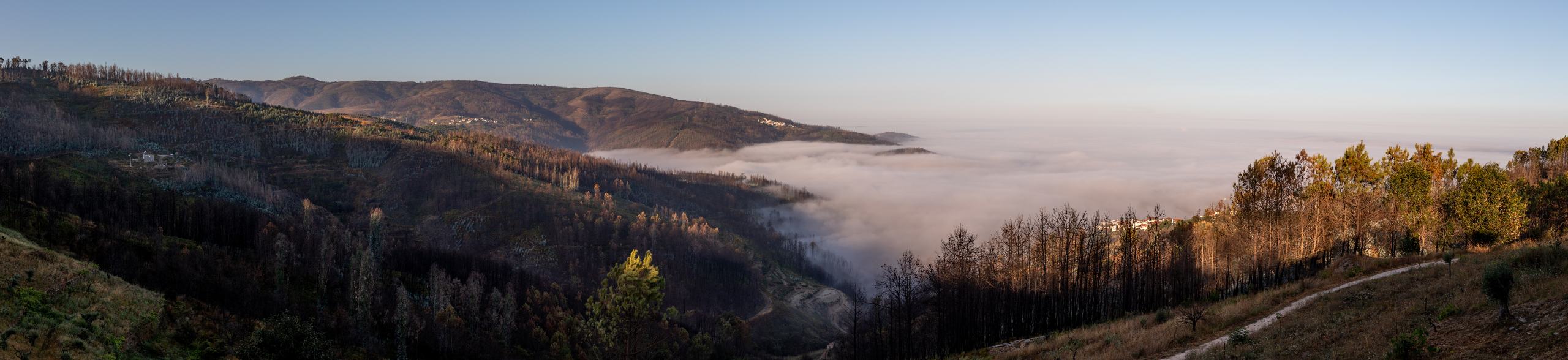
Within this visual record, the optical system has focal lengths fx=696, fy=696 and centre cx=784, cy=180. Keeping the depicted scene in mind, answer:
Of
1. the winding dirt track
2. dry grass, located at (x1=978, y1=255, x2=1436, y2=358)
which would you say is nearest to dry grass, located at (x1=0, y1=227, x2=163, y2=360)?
dry grass, located at (x1=978, y1=255, x2=1436, y2=358)

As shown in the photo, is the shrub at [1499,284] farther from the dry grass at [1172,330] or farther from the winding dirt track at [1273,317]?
the dry grass at [1172,330]

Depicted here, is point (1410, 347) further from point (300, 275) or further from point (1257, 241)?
point (300, 275)

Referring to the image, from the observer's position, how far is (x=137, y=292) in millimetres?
42875

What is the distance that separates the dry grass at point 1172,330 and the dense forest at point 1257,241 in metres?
10.2

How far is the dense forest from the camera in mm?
59031

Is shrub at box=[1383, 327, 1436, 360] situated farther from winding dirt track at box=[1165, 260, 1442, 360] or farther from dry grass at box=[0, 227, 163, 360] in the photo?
dry grass at box=[0, 227, 163, 360]

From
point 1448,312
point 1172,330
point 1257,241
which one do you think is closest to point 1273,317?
point 1172,330

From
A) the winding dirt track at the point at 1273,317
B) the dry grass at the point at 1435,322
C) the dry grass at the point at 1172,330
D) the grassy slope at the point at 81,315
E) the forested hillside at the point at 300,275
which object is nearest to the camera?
the dry grass at the point at 1435,322

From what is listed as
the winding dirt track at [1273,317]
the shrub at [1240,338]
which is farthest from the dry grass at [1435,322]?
the winding dirt track at [1273,317]

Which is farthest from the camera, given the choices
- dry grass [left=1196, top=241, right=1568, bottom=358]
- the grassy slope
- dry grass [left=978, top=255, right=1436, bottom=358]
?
dry grass [left=978, top=255, right=1436, bottom=358]

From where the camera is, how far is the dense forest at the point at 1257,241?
194 feet

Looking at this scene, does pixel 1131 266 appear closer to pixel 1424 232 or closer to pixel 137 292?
pixel 1424 232

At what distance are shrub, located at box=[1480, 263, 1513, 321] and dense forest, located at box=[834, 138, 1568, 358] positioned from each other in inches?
1448

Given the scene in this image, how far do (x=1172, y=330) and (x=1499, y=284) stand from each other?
578 inches
